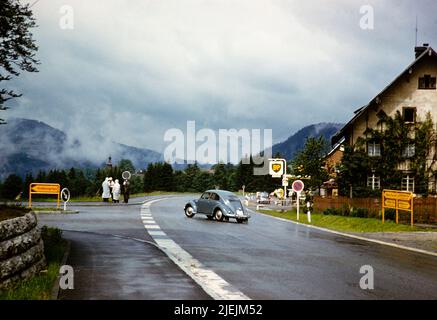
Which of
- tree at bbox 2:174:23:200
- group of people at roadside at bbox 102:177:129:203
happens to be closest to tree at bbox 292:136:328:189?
group of people at roadside at bbox 102:177:129:203

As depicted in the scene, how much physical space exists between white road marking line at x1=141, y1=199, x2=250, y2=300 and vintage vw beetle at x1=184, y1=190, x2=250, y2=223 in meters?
12.1

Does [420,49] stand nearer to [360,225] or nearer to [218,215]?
[360,225]

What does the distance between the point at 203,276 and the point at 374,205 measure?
76.5 feet

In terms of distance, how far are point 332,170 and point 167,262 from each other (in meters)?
31.8

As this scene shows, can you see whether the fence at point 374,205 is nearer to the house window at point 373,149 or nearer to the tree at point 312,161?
the tree at point 312,161

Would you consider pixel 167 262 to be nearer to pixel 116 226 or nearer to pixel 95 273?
pixel 95 273

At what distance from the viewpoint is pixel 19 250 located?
28.2 ft

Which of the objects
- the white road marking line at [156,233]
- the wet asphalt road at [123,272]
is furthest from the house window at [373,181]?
the wet asphalt road at [123,272]

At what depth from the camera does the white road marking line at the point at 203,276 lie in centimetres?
797

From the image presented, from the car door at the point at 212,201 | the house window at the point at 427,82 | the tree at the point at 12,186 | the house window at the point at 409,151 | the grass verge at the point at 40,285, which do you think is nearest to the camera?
the grass verge at the point at 40,285

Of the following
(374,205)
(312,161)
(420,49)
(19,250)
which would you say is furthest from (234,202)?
(420,49)

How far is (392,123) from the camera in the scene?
44.0m

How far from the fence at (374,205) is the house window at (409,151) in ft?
33.3
